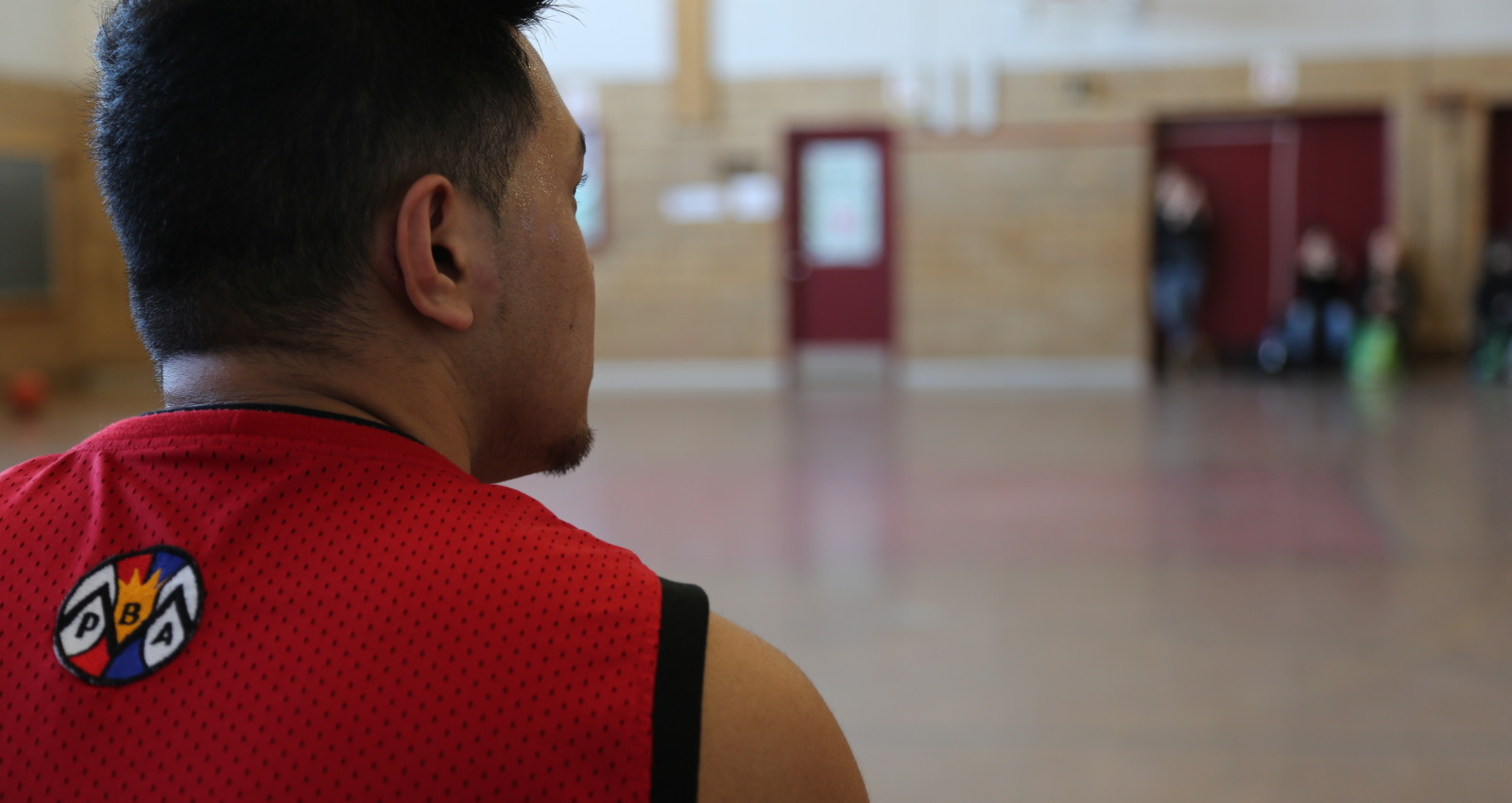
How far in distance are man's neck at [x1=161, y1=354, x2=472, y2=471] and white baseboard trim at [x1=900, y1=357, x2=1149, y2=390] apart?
37.4 feet

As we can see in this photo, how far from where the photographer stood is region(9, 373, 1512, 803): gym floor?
3.27m

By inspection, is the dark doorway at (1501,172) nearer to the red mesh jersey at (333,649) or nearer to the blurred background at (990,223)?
the blurred background at (990,223)

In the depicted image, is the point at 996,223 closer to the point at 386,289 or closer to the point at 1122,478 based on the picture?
the point at 1122,478

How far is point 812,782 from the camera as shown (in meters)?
0.66

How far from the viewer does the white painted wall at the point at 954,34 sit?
11.6m

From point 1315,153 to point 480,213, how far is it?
12.9 meters

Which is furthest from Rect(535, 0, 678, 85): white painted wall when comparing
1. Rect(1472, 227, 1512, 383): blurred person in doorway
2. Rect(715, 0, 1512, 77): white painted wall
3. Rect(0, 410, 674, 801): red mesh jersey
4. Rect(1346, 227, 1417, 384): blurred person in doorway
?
Rect(0, 410, 674, 801): red mesh jersey

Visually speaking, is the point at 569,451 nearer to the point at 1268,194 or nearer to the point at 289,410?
the point at 289,410

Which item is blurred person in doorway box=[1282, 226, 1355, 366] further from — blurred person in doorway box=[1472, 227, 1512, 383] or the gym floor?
the gym floor

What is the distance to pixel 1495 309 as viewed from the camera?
450 inches

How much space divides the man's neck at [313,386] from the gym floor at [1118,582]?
2502 millimetres

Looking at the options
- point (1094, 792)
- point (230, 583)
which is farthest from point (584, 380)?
point (1094, 792)

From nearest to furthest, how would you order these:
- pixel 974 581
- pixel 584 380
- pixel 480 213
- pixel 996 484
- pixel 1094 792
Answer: pixel 480 213 < pixel 584 380 < pixel 1094 792 < pixel 974 581 < pixel 996 484

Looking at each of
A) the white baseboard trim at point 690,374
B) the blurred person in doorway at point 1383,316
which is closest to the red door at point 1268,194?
A: the blurred person in doorway at point 1383,316
